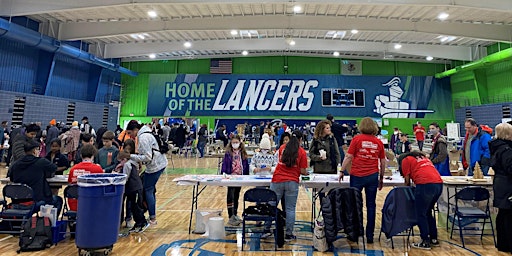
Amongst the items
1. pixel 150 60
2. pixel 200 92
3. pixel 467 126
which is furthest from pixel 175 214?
pixel 150 60

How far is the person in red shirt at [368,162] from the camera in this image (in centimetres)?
360

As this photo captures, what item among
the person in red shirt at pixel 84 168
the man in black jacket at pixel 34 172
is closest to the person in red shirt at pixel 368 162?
the person in red shirt at pixel 84 168

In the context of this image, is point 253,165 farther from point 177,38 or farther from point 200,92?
point 200,92

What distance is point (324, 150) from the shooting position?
456 centimetres

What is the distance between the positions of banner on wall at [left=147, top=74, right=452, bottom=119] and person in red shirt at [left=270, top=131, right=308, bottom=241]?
50.2ft

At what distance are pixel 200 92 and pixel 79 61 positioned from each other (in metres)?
6.80

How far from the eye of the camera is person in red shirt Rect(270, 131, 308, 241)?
12.0 feet

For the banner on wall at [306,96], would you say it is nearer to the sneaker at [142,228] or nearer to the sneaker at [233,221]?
the sneaker at [233,221]

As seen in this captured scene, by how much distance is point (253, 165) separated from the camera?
4.86 m

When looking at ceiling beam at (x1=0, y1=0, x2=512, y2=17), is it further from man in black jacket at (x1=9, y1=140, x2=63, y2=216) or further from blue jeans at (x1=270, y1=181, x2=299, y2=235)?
blue jeans at (x1=270, y1=181, x2=299, y2=235)

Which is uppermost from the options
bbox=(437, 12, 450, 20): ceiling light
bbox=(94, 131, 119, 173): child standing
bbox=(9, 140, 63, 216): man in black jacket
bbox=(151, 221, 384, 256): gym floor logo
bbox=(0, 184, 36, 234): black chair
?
bbox=(437, 12, 450, 20): ceiling light

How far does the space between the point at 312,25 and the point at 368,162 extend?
9980 millimetres

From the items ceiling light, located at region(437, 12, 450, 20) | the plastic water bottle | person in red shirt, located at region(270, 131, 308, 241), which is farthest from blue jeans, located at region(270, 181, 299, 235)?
ceiling light, located at region(437, 12, 450, 20)

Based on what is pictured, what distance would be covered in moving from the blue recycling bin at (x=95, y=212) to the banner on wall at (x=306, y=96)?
16.2 metres
